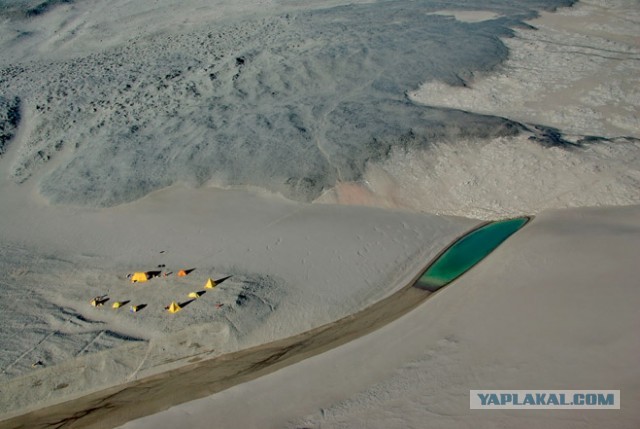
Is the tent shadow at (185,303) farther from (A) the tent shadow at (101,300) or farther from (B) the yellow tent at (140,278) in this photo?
(A) the tent shadow at (101,300)

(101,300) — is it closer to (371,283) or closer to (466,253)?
(371,283)

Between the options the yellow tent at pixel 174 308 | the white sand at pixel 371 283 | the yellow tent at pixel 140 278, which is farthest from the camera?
the yellow tent at pixel 140 278

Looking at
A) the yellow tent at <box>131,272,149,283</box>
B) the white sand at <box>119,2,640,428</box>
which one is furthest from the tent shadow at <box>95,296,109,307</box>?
the white sand at <box>119,2,640,428</box>

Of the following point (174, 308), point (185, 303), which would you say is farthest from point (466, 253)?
point (174, 308)

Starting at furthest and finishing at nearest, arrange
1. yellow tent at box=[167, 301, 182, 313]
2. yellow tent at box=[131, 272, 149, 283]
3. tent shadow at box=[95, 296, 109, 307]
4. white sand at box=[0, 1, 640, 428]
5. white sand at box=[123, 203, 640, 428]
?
yellow tent at box=[131, 272, 149, 283]
tent shadow at box=[95, 296, 109, 307]
yellow tent at box=[167, 301, 182, 313]
white sand at box=[0, 1, 640, 428]
white sand at box=[123, 203, 640, 428]

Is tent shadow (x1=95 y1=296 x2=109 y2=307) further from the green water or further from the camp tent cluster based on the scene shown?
the green water

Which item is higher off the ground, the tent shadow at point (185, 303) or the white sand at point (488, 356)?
the tent shadow at point (185, 303)

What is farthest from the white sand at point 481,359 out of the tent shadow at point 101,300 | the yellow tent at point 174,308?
the tent shadow at point 101,300
